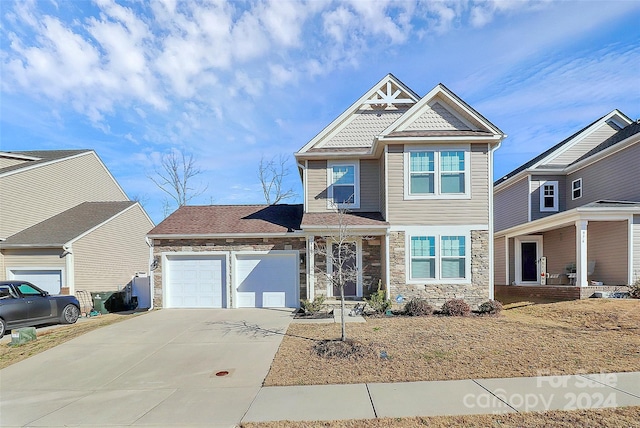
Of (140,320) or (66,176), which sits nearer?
(140,320)

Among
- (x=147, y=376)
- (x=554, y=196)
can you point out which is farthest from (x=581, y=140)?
(x=147, y=376)

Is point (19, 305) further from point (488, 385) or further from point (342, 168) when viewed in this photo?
point (488, 385)

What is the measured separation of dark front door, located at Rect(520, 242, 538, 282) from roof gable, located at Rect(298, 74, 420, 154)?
10551mm

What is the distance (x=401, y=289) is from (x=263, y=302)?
5093 millimetres

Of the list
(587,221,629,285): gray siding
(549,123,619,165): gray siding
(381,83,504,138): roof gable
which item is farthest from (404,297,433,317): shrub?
(549,123,619,165): gray siding

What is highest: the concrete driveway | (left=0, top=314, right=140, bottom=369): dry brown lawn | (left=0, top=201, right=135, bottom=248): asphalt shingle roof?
(left=0, top=201, right=135, bottom=248): asphalt shingle roof

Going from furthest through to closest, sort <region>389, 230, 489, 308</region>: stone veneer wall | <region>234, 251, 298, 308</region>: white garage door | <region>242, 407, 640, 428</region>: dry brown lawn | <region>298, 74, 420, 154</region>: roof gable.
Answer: <region>298, 74, 420, 154</region>: roof gable → <region>234, 251, 298, 308</region>: white garage door → <region>389, 230, 489, 308</region>: stone veneer wall → <region>242, 407, 640, 428</region>: dry brown lawn

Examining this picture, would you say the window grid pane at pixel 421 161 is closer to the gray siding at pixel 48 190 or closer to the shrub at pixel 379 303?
the shrub at pixel 379 303

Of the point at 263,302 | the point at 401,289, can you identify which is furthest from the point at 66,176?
the point at 401,289

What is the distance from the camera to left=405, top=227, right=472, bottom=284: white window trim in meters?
12.0

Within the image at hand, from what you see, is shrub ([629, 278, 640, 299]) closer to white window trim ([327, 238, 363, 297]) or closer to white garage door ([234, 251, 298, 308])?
white window trim ([327, 238, 363, 297])

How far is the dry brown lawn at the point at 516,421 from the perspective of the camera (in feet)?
14.2

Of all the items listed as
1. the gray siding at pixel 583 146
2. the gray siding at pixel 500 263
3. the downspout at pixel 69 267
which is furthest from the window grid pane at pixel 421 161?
the downspout at pixel 69 267

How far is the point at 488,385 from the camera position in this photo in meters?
5.59
